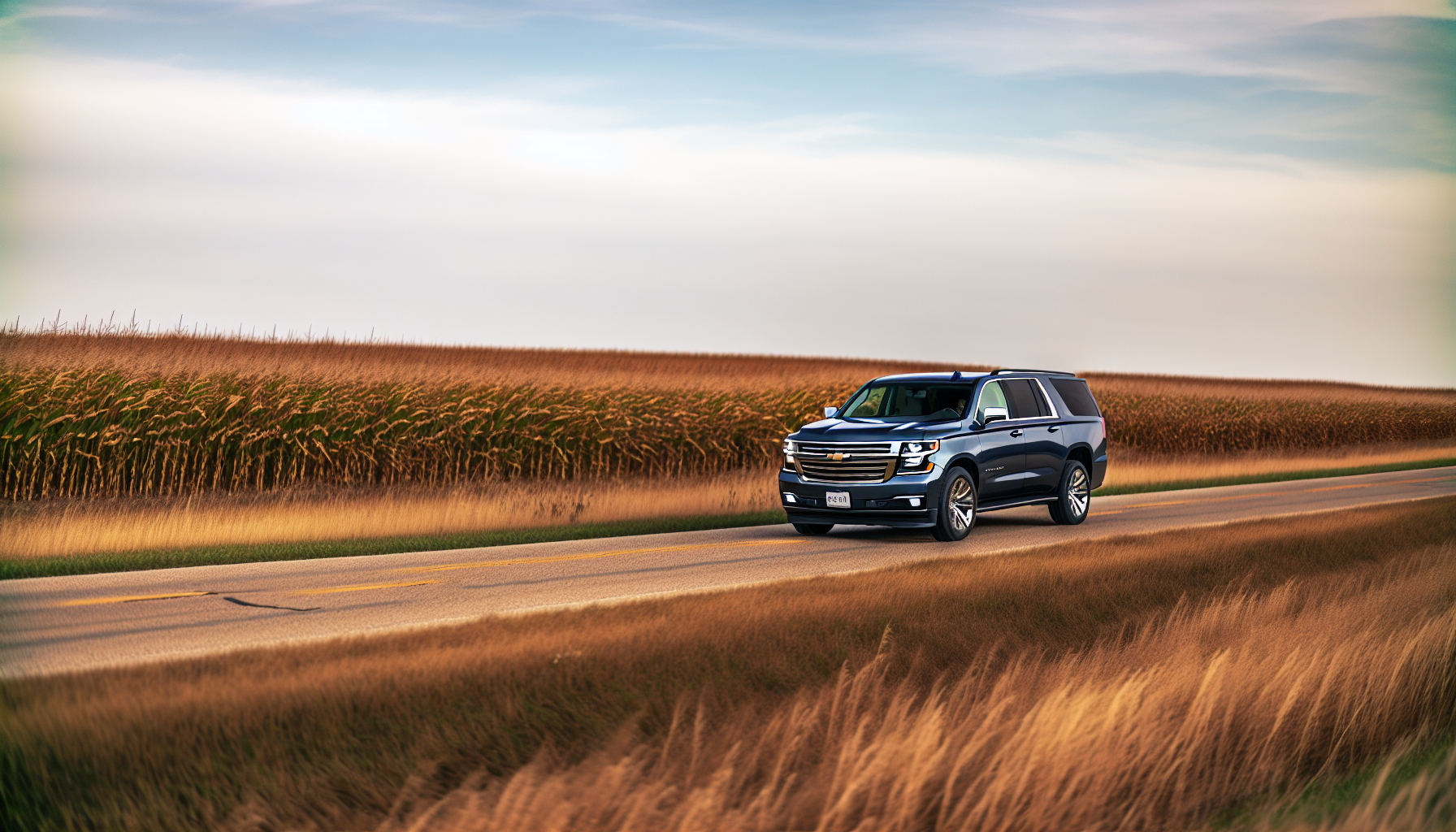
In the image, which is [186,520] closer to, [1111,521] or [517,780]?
[517,780]

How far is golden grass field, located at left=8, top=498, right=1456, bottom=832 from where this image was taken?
5324mm

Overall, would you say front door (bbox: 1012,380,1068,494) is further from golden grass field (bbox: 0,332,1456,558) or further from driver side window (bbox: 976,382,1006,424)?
golden grass field (bbox: 0,332,1456,558)

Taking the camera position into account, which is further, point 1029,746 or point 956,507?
point 956,507

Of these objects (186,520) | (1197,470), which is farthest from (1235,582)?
(1197,470)

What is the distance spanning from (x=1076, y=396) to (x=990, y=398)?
8.80 ft

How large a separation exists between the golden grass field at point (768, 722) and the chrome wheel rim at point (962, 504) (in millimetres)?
5730

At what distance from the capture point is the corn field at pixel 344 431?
57.9 feet

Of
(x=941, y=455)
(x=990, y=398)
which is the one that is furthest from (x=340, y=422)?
(x=990, y=398)

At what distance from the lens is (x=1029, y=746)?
6.16 meters

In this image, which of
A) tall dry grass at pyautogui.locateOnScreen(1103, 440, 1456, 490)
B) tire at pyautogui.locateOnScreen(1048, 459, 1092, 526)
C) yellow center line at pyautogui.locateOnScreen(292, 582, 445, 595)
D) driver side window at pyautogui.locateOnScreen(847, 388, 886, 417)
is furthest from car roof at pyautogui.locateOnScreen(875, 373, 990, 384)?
tall dry grass at pyautogui.locateOnScreen(1103, 440, 1456, 490)

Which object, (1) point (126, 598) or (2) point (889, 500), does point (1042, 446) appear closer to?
(2) point (889, 500)

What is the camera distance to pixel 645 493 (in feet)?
66.4

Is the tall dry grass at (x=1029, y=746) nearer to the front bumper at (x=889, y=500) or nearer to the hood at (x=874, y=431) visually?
the front bumper at (x=889, y=500)

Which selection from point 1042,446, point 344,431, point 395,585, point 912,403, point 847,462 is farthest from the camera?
point 344,431
